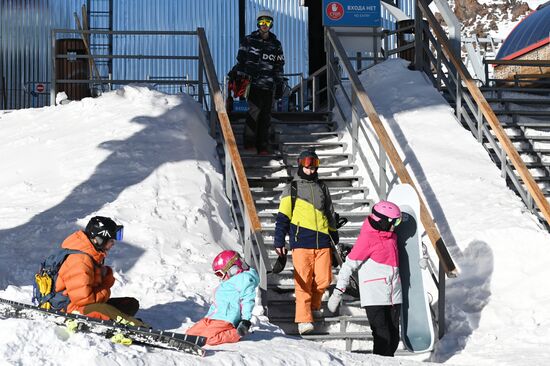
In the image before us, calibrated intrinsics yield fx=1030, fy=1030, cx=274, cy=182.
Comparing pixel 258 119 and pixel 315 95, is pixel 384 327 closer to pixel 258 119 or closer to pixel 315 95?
pixel 258 119

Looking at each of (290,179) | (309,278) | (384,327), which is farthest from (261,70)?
(384,327)

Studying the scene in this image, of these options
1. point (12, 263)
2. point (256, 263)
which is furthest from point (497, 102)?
point (12, 263)

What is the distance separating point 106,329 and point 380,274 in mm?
2738

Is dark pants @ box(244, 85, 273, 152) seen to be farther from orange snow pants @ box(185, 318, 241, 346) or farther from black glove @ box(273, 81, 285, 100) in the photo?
orange snow pants @ box(185, 318, 241, 346)

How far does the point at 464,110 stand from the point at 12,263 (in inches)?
240

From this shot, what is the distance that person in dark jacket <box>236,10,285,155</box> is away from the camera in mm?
11531

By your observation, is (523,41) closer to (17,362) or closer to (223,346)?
(223,346)

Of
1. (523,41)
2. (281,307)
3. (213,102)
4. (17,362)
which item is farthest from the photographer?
Result: (523,41)

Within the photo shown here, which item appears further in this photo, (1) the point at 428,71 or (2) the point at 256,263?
(1) the point at 428,71

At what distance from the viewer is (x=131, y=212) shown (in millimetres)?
10297

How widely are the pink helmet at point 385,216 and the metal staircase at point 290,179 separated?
106 centimetres

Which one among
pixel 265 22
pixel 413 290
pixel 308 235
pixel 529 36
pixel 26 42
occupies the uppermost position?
pixel 265 22

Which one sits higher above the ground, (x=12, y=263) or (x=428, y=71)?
(x=428, y=71)

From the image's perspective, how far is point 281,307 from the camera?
29.3ft
